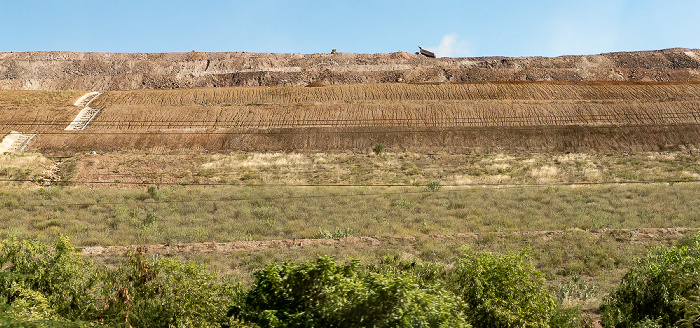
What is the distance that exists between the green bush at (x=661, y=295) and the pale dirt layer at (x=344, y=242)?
7706 millimetres

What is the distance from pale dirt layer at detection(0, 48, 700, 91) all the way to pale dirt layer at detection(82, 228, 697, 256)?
168 feet

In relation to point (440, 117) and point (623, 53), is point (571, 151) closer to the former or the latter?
point (440, 117)

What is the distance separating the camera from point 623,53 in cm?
8244

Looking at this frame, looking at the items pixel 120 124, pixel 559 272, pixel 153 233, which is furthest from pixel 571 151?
pixel 120 124

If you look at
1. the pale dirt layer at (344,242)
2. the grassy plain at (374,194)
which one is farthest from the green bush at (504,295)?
the pale dirt layer at (344,242)

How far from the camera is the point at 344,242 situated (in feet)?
68.2

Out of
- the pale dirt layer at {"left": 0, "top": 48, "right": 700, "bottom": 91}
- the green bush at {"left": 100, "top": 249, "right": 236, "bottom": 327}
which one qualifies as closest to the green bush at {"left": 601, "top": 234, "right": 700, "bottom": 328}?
the green bush at {"left": 100, "top": 249, "right": 236, "bottom": 327}

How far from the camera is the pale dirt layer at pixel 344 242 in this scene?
789 inches

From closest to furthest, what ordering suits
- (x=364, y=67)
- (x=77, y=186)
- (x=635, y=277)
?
(x=635, y=277), (x=77, y=186), (x=364, y=67)

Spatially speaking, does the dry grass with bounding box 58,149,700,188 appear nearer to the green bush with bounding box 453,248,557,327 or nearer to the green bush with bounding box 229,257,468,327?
the green bush with bounding box 453,248,557,327

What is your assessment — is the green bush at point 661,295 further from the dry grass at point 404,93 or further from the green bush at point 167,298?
Answer: the dry grass at point 404,93

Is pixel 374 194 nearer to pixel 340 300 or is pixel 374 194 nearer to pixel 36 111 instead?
pixel 340 300

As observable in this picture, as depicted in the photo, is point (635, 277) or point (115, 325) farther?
point (635, 277)

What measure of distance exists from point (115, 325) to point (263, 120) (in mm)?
39172
